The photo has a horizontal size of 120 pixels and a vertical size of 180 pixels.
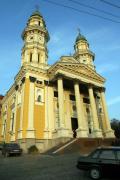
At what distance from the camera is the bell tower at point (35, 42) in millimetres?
36000

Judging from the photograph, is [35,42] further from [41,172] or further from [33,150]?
[41,172]

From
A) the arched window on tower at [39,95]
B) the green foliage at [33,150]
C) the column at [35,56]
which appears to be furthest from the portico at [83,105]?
the column at [35,56]

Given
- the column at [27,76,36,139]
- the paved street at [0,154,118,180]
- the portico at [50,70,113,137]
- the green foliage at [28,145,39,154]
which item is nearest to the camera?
the paved street at [0,154,118,180]

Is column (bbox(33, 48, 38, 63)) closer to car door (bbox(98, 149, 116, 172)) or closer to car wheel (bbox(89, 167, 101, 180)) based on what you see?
car door (bbox(98, 149, 116, 172))

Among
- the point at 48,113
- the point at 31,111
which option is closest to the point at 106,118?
the point at 48,113

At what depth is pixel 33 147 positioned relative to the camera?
25953 mm

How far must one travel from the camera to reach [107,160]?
26.5 ft

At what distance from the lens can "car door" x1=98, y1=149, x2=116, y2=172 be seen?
7832 mm

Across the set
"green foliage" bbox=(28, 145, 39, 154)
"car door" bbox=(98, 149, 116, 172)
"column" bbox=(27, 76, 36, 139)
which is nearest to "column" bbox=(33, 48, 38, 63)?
"column" bbox=(27, 76, 36, 139)

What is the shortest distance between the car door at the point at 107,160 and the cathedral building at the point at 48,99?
59.8 ft

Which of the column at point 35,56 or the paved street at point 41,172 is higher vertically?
the column at point 35,56

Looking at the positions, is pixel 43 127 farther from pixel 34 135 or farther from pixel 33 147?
pixel 33 147

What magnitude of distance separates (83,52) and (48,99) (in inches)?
909

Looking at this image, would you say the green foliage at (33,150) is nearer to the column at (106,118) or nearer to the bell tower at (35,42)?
the column at (106,118)
